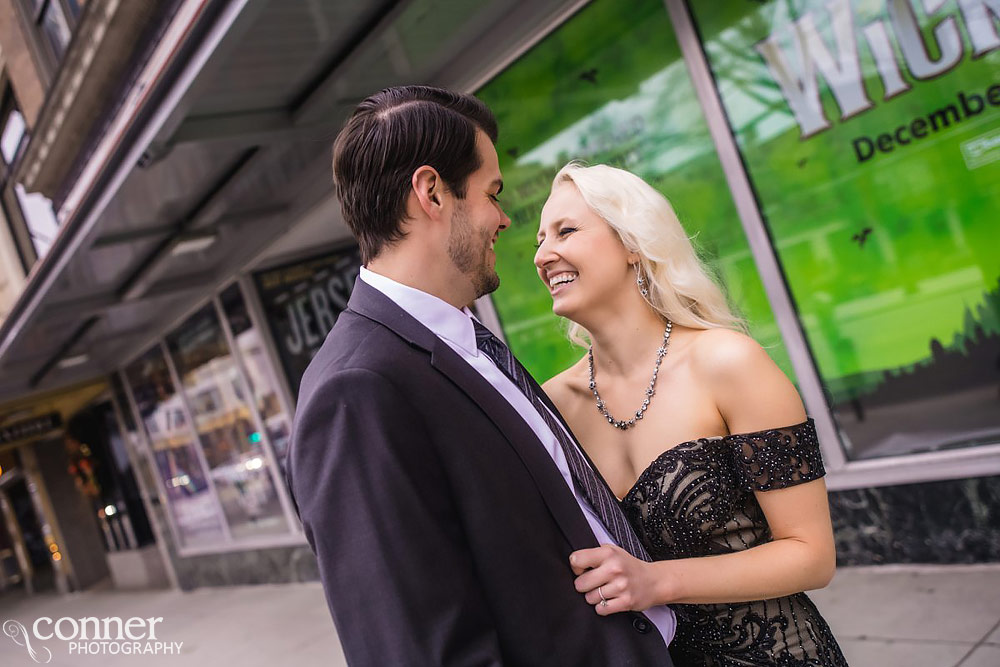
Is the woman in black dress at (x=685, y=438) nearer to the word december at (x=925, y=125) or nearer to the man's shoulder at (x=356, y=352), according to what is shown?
the man's shoulder at (x=356, y=352)

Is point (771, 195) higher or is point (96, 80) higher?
point (96, 80)

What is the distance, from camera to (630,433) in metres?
1.94

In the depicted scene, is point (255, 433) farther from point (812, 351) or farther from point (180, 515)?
point (812, 351)

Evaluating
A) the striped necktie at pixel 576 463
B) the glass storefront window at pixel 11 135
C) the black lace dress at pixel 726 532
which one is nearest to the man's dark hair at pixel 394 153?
the striped necktie at pixel 576 463

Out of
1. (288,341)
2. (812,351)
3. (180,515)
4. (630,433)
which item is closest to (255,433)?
(288,341)

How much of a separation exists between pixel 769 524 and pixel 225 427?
9.55 m

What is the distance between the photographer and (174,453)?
1238 centimetres

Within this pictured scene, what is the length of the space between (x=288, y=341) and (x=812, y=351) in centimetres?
593

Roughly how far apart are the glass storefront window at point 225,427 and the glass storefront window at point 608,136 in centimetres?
518

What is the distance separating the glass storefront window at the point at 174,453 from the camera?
11.7 meters

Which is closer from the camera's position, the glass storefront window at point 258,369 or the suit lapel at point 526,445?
the suit lapel at point 526,445

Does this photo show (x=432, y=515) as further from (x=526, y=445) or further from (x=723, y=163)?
(x=723, y=163)

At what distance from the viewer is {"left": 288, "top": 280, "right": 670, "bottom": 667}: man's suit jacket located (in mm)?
1166

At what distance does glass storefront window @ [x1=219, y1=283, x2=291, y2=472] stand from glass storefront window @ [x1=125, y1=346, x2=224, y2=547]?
103 inches
